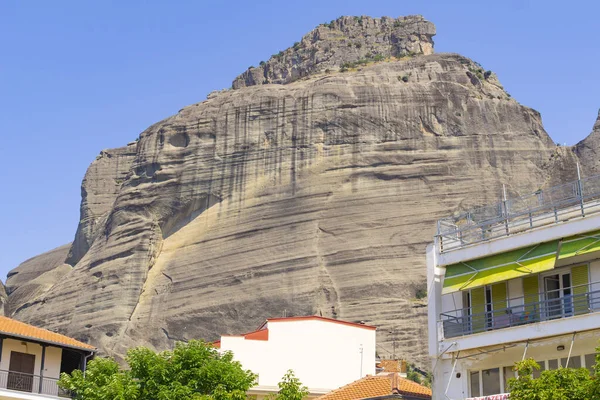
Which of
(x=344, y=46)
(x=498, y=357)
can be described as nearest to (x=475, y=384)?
(x=498, y=357)

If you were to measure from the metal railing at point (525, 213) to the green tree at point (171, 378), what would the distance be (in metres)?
7.34

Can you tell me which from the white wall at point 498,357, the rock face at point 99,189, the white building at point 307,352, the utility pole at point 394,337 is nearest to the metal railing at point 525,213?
the white wall at point 498,357

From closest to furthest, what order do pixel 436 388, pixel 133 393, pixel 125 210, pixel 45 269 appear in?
pixel 436 388, pixel 133 393, pixel 125 210, pixel 45 269

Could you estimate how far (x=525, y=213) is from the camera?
27.6 metres

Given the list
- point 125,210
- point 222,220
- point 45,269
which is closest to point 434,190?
point 222,220

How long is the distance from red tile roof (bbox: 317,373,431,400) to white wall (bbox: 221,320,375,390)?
7.41 meters

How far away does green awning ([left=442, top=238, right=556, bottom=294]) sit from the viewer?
26219 mm

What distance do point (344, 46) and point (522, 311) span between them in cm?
10784

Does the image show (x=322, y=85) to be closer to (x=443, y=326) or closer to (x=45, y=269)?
(x=45, y=269)

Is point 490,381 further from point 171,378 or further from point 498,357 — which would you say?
point 171,378

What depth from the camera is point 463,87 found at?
111 meters

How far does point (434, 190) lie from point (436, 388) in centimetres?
7657

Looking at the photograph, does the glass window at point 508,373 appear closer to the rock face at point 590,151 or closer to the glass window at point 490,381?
the glass window at point 490,381

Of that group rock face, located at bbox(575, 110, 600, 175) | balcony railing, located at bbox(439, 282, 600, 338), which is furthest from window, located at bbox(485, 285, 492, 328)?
rock face, located at bbox(575, 110, 600, 175)
